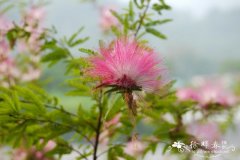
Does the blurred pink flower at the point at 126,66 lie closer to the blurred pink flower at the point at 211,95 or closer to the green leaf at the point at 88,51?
the green leaf at the point at 88,51

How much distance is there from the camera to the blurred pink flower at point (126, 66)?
2.90 feet

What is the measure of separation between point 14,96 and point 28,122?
102 millimetres

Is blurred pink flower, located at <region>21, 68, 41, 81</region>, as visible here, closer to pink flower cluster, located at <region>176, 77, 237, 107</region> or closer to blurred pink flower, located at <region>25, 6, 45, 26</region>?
blurred pink flower, located at <region>25, 6, 45, 26</region>

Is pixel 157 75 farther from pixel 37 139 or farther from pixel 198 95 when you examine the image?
pixel 198 95

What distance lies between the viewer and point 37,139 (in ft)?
4.78

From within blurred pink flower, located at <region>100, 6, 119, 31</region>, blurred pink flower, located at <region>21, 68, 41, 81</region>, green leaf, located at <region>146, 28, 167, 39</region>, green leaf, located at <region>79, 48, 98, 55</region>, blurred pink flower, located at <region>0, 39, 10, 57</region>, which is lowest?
green leaf, located at <region>79, 48, 98, 55</region>

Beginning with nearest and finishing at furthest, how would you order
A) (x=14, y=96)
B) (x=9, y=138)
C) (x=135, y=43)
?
(x=135, y=43) < (x=14, y=96) < (x=9, y=138)

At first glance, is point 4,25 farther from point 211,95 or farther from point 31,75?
point 211,95

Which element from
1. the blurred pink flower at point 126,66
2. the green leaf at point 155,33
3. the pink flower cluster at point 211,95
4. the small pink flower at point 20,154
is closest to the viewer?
the blurred pink flower at point 126,66

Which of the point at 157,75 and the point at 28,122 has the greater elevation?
the point at 28,122

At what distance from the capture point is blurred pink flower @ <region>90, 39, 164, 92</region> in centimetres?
88

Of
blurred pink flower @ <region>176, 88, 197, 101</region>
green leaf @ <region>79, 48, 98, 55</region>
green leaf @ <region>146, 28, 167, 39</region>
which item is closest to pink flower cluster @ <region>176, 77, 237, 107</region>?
blurred pink flower @ <region>176, 88, 197, 101</region>

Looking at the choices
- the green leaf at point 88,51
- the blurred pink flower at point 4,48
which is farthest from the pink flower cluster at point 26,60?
the green leaf at point 88,51

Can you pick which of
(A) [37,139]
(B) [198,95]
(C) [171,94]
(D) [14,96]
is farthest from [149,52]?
(B) [198,95]
